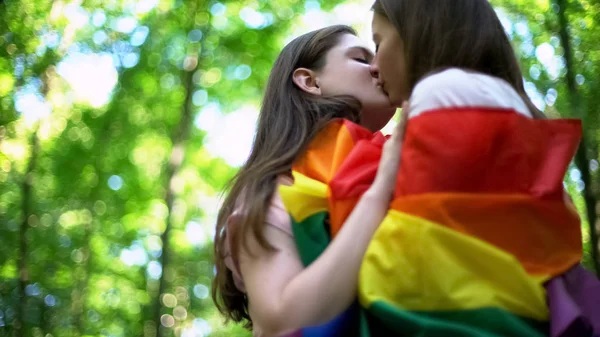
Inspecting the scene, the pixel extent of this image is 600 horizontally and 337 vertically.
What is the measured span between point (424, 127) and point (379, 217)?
0.23 m

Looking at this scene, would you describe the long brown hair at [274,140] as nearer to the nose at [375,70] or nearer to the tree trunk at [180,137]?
the nose at [375,70]

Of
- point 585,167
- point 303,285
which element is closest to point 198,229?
point 585,167

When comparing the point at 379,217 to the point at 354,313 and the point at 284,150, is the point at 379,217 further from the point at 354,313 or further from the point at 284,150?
the point at 284,150

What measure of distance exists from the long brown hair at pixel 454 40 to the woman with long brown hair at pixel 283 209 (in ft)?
0.77

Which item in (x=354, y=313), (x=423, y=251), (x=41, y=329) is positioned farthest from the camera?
(x=41, y=329)

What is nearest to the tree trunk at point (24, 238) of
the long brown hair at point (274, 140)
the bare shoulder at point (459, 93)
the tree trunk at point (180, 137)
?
the tree trunk at point (180, 137)

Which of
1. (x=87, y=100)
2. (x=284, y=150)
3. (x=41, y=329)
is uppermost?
(x=284, y=150)

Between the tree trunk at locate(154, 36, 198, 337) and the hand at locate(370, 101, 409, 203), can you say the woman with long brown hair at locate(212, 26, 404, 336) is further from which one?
the tree trunk at locate(154, 36, 198, 337)

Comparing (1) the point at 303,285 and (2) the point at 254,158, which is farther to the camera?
(2) the point at 254,158

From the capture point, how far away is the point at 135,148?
30.1 ft

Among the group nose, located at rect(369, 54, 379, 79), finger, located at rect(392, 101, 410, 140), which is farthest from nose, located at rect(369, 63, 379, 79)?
finger, located at rect(392, 101, 410, 140)

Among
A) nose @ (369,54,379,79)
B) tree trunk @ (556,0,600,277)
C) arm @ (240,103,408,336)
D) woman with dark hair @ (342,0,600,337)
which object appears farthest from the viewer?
tree trunk @ (556,0,600,277)

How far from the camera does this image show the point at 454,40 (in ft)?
5.76

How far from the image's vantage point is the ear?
2.31m
